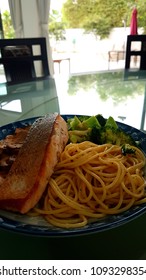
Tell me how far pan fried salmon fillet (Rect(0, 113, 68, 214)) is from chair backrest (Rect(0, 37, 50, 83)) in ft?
4.48

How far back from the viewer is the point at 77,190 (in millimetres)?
650

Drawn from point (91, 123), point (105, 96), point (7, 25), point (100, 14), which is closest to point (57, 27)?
point (100, 14)

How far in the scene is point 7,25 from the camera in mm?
4477

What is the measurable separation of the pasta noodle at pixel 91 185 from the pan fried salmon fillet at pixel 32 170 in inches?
1.8

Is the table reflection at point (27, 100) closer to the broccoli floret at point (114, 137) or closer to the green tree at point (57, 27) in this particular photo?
the broccoli floret at point (114, 137)

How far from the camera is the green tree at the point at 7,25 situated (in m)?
4.36

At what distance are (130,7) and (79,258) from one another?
296 inches

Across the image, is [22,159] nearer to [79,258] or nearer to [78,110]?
[79,258]

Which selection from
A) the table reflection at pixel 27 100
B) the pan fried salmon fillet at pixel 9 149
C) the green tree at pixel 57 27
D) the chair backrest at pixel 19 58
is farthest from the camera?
the green tree at pixel 57 27

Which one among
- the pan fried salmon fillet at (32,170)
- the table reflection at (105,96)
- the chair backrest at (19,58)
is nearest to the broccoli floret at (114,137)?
the pan fried salmon fillet at (32,170)

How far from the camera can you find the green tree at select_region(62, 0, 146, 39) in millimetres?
6184

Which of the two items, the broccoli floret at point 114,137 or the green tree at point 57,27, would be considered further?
the green tree at point 57,27

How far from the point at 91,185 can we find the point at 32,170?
181 mm

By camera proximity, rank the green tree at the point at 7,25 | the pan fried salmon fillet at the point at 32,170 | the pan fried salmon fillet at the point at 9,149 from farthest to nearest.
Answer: the green tree at the point at 7,25 < the pan fried salmon fillet at the point at 9,149 < the pan fried salmon fillet at the point at 32,170
